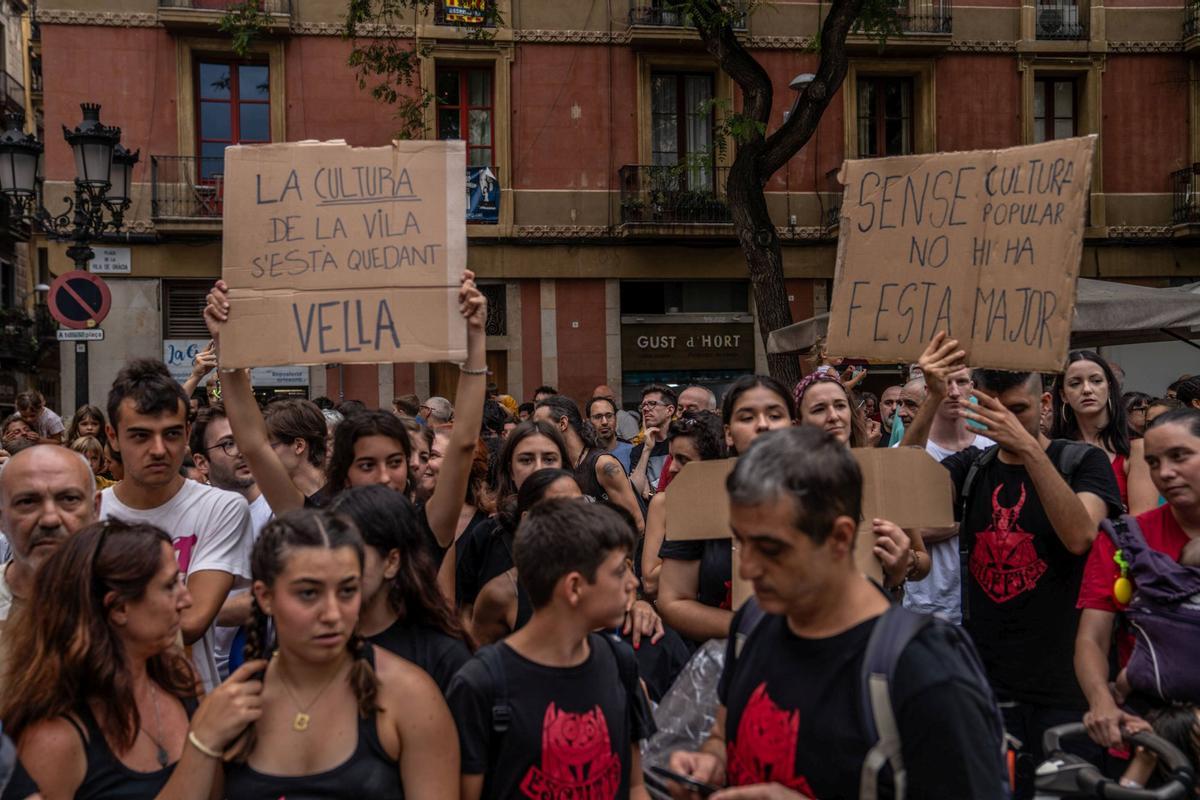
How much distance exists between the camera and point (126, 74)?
1877cm

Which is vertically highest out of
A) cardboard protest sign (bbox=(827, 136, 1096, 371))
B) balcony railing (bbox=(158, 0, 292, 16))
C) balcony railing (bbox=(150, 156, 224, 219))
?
balcony railing (bbox=(158, 0, 292, 16))

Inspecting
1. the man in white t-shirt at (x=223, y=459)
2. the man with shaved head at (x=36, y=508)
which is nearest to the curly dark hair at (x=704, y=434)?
the man in white t-shirt at (x=223, y=459)

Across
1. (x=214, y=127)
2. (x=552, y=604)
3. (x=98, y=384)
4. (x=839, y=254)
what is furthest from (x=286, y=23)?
(x=552, y=604)

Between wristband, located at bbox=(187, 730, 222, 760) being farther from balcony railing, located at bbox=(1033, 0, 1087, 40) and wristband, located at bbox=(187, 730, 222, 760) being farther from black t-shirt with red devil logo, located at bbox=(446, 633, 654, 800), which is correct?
balcony railing, located at bbox=(1033, 0, 1087, 40)

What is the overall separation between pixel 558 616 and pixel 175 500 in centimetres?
163

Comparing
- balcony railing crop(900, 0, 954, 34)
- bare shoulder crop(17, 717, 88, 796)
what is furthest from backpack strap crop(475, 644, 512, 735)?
balcony railing crop(900, 0, 954, 34)

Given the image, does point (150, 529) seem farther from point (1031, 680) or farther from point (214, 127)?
point (214, 127)

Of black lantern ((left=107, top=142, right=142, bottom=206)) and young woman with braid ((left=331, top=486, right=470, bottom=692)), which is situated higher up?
black lantern ((left=107, top=142, right=142, bottom=206))

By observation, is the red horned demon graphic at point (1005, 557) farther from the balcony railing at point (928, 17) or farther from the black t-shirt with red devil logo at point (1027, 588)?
the balcony railing at point (928, 17)

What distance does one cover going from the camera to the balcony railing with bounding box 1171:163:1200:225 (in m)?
21.1

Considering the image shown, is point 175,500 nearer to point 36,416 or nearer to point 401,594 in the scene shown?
point 401,594

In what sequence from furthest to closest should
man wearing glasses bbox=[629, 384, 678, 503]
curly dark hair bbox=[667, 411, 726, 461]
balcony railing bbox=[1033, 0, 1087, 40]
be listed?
balcony railing bbox=[1033, 0, 1087, 40], man wearing glasses bbox=[629, 384, 678, 503], curly dark hair bbox=[667, 411, 726, 461]

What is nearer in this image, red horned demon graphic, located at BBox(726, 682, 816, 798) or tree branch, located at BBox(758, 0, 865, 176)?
red horned demon graphic, located at BBox(726, 682, 816, 798)

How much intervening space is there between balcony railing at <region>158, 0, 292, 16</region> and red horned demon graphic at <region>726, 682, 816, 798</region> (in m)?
18.9
